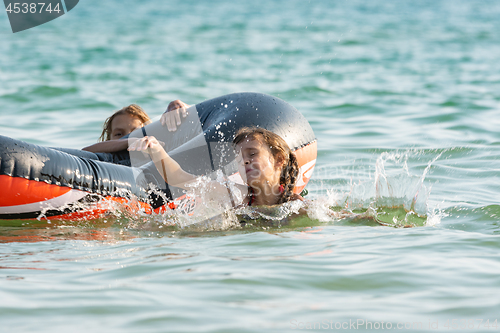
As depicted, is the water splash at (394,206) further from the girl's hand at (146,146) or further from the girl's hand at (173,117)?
the girl's hand at (173,117)

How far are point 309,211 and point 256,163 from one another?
504mm

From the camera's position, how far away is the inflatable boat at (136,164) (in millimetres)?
3369

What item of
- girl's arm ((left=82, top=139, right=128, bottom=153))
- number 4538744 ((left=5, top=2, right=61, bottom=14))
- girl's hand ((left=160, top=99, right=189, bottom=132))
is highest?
number 4538744 ((left=5, top=2, right=61, bottom=14))

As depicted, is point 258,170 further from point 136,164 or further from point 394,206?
point 136,164

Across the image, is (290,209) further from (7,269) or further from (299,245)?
(7,269)

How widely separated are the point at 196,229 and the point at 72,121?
5519 mm

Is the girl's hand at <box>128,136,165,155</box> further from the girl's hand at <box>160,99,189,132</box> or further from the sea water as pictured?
the girl's hand at <box>160,99,189,132</box>

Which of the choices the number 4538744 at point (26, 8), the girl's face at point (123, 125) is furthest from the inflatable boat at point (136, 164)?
the number 4538744 at point (26, 8)

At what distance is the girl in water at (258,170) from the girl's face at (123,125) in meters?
1.46

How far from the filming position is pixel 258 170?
382 cm

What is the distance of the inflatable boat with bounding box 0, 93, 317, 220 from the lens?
11.1 ft

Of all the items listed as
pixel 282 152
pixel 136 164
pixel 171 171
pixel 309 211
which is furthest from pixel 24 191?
pixel 309 211

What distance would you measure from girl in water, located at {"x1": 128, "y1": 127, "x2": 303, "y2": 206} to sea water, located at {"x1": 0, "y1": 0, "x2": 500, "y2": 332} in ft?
1.05

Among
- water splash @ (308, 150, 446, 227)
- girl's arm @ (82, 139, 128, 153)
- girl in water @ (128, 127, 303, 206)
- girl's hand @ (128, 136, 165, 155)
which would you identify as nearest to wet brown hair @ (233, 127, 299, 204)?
girl in water @ (128, 127, 303, 206)
